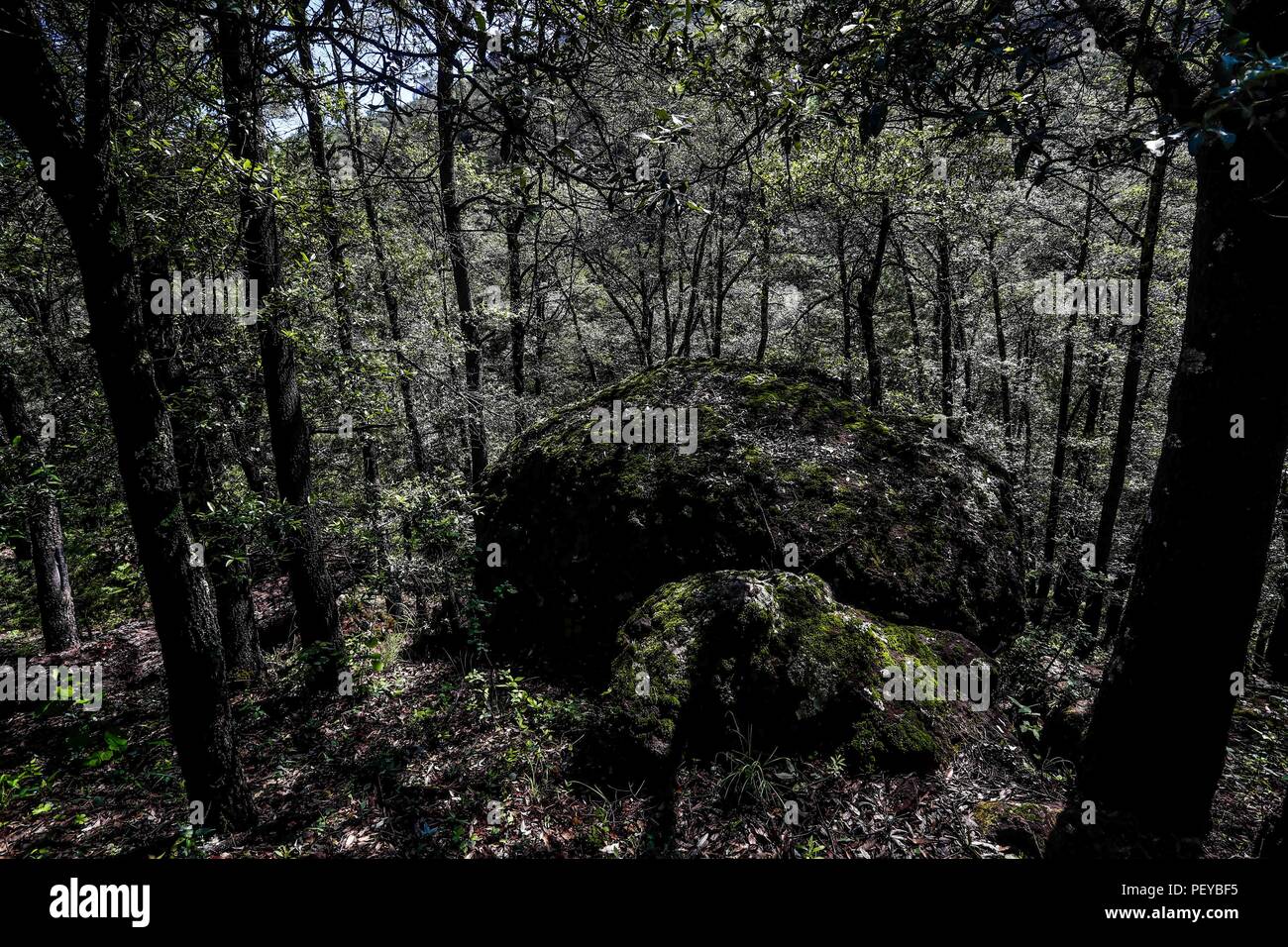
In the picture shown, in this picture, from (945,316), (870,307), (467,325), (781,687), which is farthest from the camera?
(945,316)

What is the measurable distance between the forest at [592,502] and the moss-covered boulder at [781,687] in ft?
0.10

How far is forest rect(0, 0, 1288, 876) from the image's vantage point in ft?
9.82

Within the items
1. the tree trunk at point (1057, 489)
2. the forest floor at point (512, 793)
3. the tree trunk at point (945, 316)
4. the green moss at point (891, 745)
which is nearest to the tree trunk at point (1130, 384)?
the tree trunk at point (1057, 489)

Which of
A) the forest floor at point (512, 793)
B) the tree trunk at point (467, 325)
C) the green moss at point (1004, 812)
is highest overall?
the tree trunk at point (467, 325)

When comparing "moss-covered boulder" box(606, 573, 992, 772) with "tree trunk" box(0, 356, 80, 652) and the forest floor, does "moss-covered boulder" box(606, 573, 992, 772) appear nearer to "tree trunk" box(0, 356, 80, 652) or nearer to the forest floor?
the forest floor

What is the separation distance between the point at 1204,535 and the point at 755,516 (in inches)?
150

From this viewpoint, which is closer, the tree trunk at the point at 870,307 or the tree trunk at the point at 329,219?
the tree trunk at the point at 329,219

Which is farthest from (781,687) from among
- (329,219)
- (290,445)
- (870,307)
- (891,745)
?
(870,307)

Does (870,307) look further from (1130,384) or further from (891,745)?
(891,745)

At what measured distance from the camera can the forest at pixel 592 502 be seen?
9.82 feet

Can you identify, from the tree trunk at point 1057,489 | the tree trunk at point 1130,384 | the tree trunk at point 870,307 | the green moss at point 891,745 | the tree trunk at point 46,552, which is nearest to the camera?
the green moss at point 891,745

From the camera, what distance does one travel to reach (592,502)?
7023 millimetres

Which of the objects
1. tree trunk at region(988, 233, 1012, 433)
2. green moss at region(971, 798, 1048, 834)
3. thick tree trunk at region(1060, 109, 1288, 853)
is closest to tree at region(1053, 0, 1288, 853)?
thick tree trunk at region(1060, 109, 1288, 853)

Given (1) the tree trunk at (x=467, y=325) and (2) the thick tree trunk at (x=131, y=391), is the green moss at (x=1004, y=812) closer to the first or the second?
(2) the thick tree trunk at (x=131, y=391)
